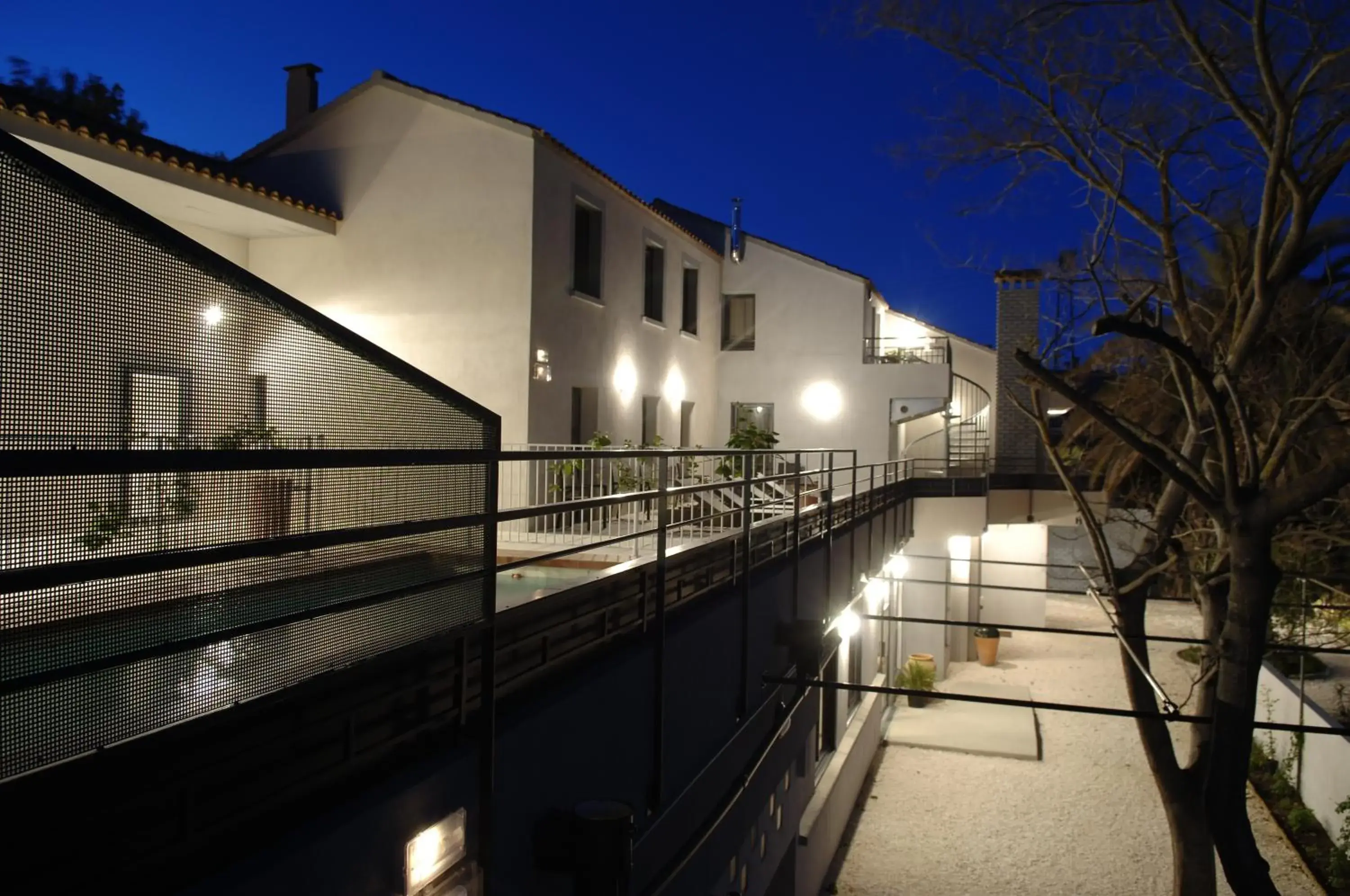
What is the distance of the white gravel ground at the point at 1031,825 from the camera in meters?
10.5

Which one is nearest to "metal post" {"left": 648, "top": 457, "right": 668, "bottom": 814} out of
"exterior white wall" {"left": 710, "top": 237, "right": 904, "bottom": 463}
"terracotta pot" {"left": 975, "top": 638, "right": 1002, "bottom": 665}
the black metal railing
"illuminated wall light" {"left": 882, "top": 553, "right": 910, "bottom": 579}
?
"illuminated wall light" {"left": 882, "top": 553, "right": 910, "bottom": 579}

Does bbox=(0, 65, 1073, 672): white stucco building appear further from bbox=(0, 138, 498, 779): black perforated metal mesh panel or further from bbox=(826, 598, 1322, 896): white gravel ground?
bbox=(0, 138, 498, 779): black perforated metal mesh panel

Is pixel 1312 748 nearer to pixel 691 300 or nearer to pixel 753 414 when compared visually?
pixel 753 414

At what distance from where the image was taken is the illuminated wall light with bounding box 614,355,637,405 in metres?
14.8

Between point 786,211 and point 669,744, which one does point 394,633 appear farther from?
point 786,211

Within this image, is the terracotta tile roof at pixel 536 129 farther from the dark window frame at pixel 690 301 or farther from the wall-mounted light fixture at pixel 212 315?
the wall-mounted light fixture at pixel 212 315

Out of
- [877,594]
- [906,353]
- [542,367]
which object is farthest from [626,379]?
[906,353]

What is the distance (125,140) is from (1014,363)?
19.0m

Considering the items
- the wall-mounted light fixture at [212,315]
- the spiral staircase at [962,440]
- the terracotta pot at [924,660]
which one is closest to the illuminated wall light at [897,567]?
the terracotta pot at [924,660]

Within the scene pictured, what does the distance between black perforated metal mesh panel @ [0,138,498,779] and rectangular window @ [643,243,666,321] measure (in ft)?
46.8

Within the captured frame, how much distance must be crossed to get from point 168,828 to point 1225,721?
25.7ft

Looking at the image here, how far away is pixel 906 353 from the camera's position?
70.8 feet

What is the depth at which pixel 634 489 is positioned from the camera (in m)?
9.84

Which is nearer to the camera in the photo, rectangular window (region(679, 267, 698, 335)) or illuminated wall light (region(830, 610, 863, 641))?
illuminated wall light (region(830, 610, 863, 641))
